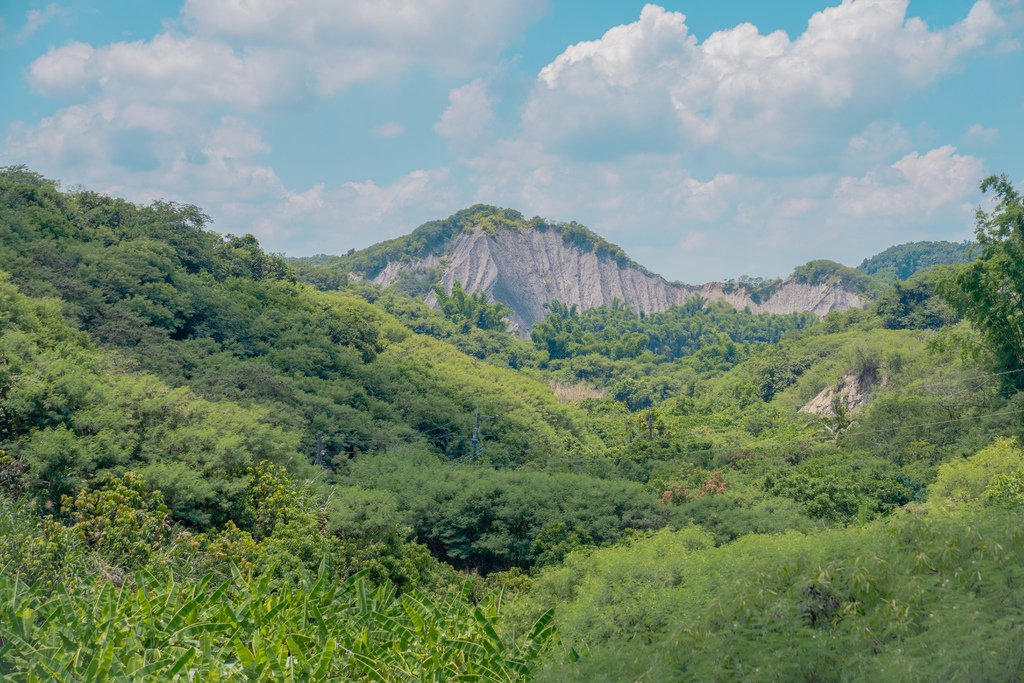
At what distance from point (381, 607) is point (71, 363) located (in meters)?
16.0

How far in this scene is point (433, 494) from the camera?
2102 cm

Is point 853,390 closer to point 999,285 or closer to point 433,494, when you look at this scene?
point 999,285

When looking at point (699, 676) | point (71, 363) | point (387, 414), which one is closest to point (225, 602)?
point (699, 676)

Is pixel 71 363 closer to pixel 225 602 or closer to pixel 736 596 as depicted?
pixel 225 602

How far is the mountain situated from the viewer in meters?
114

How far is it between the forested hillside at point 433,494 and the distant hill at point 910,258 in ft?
270

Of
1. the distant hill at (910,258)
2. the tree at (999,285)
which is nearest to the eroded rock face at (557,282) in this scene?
the distant hill at (910,258)

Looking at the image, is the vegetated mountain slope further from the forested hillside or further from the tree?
the tree

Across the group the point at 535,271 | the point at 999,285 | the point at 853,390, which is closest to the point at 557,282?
the point at 535,271

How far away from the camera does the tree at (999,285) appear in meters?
22.4

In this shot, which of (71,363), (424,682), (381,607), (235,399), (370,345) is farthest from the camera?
(370,345)

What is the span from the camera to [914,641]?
4.26 metres

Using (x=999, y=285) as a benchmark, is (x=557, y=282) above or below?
above

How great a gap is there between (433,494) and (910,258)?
14571 cm
